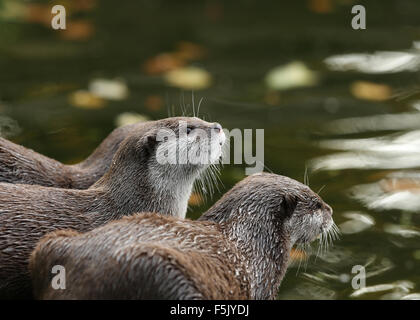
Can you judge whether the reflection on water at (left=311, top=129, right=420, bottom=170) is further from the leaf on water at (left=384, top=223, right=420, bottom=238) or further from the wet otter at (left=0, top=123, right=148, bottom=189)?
the wet otter at (left=0, top=123, right=148, bottom=189)

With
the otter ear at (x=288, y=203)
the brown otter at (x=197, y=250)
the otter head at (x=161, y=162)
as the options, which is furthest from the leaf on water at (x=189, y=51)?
the otter ear at (x=288, y=203)

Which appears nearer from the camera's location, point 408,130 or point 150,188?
point 150,188

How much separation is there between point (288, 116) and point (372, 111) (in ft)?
2.18

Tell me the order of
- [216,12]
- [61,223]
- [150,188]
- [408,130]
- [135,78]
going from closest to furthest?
1. [61,223]
2. [150,188]
3. [408,130]
4. [135,78]
5. [216,12]

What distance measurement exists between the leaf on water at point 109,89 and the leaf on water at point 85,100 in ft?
0.21

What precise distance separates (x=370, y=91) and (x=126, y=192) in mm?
3161

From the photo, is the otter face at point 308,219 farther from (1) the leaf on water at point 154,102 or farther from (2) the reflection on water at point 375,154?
(1) the leaf on water at point 154,102

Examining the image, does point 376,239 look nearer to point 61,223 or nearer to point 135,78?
point 61,223

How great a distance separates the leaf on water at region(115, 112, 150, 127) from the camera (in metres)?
6.81

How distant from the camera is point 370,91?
290 inches

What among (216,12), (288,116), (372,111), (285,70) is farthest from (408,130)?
(216,12)
